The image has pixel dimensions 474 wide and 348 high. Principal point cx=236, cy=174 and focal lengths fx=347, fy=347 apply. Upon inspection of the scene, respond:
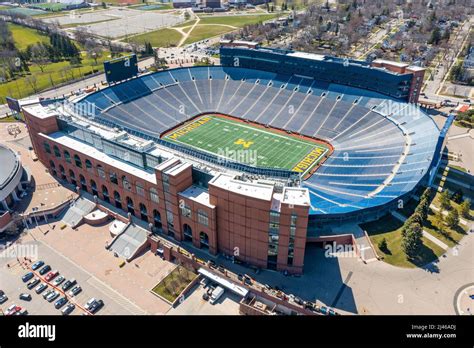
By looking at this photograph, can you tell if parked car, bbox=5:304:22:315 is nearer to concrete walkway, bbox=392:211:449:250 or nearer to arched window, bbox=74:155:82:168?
arched window, bbox=74:155:82:168

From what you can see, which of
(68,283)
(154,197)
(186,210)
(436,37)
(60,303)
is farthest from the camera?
(436,37)

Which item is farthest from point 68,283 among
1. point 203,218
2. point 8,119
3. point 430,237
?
point 8,119

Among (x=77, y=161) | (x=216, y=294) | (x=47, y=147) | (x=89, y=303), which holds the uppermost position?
(x=47, y=147)

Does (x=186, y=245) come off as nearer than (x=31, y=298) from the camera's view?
No

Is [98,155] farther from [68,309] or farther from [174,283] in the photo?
[174,283]

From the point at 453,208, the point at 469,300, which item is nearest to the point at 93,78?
the point at 453,208

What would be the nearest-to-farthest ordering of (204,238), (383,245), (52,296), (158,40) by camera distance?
(52,296) < (383,245) < (204,238) < (158,40)

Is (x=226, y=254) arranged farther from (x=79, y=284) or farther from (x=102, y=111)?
(x=102, y=111)
